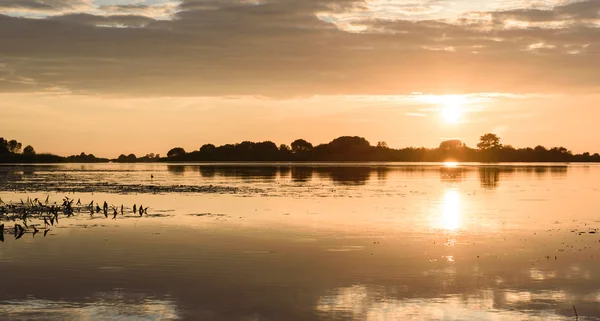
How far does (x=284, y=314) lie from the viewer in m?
16.1

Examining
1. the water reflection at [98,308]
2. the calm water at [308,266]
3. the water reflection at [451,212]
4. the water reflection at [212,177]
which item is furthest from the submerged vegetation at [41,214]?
the water reflection at [212,177]

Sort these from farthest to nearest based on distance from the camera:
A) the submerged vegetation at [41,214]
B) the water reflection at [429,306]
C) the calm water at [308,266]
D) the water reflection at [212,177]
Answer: the water reflection at [212,177], the submerged vegetation at [41,214], the calm water at [308,266], the water reflection at [429,306]

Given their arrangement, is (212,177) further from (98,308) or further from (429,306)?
(429,306)

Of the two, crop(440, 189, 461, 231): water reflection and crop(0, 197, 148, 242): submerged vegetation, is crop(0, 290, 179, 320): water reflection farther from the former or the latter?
crop(440, 189, 461, 231): water reflection

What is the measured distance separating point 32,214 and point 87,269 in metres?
19.5

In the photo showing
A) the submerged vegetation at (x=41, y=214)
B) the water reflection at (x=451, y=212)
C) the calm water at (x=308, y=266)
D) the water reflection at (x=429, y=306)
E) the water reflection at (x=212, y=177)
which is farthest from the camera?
the water reflection at (x=212, y=177)

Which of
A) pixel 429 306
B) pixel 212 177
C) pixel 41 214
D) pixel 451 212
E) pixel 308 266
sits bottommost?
pixel 429 306

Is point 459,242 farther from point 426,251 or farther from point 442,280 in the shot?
point 442,280

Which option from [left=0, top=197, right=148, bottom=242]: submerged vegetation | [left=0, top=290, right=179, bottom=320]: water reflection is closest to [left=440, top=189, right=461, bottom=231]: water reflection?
[left=0, top=197, right=148, bottom=242]: submerged vegetation

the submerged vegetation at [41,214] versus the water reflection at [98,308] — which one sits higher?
the submerged vegetation at [41,214]

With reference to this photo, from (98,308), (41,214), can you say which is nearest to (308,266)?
(98,308)

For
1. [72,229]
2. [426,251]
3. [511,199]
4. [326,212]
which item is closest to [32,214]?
[72,229]

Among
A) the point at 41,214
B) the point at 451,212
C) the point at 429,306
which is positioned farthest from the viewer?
the point at 451,212

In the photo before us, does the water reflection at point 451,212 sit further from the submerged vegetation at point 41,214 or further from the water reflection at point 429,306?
the submerged vegetation at point 41,214
